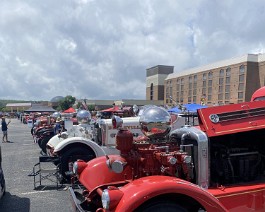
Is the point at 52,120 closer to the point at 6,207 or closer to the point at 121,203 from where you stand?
the point at 6,207

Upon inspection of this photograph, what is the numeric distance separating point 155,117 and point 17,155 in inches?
361

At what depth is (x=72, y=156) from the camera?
740 cm

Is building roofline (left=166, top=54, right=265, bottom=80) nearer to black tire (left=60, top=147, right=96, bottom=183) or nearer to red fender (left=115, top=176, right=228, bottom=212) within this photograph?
black tire (left=60, top=147, right=96, bottom=183)

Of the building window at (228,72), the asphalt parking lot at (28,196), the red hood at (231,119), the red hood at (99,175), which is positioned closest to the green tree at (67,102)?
the building window at (228,72)

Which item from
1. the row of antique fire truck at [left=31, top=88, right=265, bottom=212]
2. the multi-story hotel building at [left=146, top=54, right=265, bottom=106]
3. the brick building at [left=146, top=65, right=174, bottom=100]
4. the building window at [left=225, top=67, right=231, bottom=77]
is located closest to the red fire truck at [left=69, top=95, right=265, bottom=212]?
the row of antique fire truck at [left=31, top=88, right=265, bottom=212]

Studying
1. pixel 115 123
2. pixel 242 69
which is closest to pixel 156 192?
pixel 115 123

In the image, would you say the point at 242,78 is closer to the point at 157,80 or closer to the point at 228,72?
the point at 228,72

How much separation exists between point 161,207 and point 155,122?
48.2 inches

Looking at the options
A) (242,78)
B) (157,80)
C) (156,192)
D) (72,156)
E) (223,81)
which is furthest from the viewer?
(157,80)

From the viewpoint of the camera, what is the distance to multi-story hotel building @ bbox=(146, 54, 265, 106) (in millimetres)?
60125

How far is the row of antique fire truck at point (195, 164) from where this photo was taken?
3469 millimetres

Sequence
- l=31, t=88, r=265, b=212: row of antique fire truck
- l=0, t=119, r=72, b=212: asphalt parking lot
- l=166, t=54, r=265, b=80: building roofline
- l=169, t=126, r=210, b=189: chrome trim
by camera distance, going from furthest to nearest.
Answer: l=166, t=54, r=265, b=80: building roofline < l=0, t=119, r=72, b=212: asphalt parking lot < l=169, t=126, r=210, b=189: chrome trim < l=31, t=88, r=265, b=212: row of antique fire truck

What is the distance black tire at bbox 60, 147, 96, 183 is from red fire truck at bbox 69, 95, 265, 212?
9.00 ft

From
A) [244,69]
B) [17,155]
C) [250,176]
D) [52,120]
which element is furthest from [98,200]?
[244,69]
